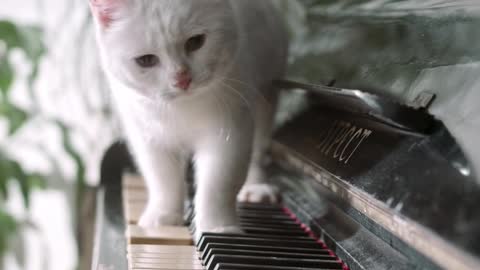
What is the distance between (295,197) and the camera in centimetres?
125

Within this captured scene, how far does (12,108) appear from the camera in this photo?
1854 mm

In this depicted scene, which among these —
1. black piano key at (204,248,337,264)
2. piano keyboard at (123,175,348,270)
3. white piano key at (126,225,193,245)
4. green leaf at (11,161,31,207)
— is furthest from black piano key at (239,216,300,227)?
green leaf at (11,161,31,207)

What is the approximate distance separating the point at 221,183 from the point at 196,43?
23 centimetres

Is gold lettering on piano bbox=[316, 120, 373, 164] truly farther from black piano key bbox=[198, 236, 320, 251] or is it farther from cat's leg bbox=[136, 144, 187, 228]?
cat's leg bbox=[136, 144, 187, 228]

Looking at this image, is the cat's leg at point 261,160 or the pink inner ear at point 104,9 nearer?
the pink inner ear at point 104,9

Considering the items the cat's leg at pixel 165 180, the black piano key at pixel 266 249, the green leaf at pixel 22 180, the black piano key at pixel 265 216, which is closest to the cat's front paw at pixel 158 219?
the cat's leg at pixel 165 180

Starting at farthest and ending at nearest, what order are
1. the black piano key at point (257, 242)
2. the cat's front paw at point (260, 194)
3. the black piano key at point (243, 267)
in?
the cat's front paw at point (260, 194) → the black piano key at point (257, 242) → the black piano key at point (243, 267)

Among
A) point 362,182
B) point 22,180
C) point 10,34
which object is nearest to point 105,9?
point 362,182

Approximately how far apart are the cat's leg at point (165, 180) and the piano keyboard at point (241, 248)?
5 cm

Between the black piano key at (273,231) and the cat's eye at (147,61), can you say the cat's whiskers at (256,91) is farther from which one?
the black piano key at (273,231)

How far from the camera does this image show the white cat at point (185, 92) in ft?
3.47

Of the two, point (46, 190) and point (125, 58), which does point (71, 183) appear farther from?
point (125, 58)

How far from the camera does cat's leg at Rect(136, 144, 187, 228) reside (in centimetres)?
122

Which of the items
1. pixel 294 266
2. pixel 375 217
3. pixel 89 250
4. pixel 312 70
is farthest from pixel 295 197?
pixel 89 250
